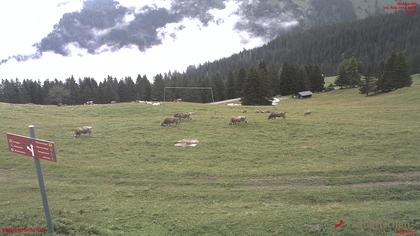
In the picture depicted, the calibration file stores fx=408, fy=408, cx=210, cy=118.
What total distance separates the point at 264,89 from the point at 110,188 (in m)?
81.2

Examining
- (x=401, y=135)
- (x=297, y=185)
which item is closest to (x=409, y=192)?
(x=297, y=185)

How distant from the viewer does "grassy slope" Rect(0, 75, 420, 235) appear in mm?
20359

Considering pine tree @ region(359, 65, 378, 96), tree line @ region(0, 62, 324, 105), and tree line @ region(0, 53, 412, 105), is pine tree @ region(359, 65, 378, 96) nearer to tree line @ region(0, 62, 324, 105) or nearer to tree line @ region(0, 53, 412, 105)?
tree line @ region(0, 53, 412, 105)

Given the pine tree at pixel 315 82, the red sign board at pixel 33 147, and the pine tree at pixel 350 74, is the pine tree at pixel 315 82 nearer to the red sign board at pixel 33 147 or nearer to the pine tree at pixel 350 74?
the pine tree at pixel 350 74

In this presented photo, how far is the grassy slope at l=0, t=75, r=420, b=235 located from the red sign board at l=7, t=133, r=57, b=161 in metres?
4.67

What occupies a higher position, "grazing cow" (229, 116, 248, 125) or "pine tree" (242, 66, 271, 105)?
"pine tree" (242, 66, 271, 105)

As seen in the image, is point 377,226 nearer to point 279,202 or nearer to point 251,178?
point 279,202

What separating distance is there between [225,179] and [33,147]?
16035mm

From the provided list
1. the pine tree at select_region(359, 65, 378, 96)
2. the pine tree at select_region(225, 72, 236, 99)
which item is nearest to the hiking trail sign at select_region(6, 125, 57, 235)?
the pine tree at select_region(359, 65, 378, 96)

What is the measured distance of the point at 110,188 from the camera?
28.5 meters

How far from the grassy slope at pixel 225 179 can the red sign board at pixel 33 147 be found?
15.3ft

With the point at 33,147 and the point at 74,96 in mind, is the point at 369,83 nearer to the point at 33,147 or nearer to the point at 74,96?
the point at 33,147

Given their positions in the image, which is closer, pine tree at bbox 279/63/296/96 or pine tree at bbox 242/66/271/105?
pine tree at bbox 242/66/271/105

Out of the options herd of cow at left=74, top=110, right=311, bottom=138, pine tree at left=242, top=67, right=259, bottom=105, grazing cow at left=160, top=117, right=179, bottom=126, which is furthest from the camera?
pine tree at left=242, top=67, right=259, bottom=105
